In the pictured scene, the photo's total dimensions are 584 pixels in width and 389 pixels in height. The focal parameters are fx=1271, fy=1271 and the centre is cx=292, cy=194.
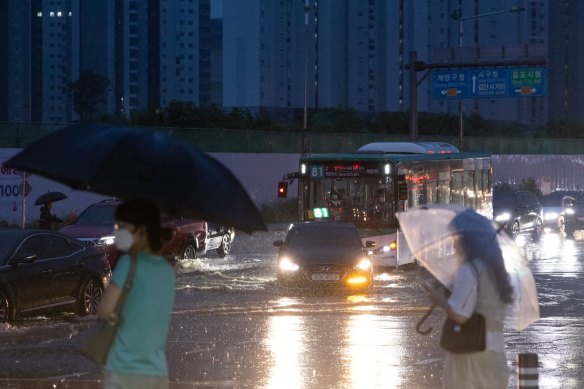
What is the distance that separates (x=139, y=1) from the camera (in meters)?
173

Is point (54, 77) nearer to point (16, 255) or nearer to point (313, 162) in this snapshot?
point (313, 162)

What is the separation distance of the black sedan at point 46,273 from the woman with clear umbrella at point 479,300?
11.1m

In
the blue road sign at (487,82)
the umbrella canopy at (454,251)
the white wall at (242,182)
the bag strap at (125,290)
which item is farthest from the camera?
the blue road sign at (487,82)

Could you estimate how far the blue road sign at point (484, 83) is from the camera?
5469 cm

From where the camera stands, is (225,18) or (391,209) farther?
(225,18)

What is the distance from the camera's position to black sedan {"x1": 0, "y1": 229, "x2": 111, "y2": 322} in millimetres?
17531

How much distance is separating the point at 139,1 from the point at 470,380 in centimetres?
16923

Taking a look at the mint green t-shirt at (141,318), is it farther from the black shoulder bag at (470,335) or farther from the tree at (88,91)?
the tree at (88,91)

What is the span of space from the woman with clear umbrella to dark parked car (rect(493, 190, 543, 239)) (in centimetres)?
3733

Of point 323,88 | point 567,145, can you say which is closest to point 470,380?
point 567,145

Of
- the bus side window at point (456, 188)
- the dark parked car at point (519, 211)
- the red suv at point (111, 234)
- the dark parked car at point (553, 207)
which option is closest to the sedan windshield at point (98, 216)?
the red suv at point (111, 234)

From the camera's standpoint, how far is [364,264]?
23.3 metres

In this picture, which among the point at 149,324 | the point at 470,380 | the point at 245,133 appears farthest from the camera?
the point at 245,133

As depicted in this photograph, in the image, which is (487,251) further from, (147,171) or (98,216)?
(98,216)
